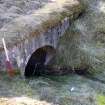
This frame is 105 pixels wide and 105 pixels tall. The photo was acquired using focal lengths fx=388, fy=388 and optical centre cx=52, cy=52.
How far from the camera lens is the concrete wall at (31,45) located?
1219cm

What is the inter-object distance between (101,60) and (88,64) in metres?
0.55

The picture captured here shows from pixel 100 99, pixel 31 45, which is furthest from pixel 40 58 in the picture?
pixel 100 99

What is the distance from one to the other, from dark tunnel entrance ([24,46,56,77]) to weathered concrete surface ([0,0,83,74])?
473 mm

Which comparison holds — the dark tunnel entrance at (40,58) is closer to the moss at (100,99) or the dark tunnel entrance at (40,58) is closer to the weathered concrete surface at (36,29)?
the weathered concrete surface at (36,29)

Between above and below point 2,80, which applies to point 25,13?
above

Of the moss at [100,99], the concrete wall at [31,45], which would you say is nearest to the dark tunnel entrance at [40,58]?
the concrete wall at [31,45]

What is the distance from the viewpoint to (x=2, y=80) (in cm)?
1149

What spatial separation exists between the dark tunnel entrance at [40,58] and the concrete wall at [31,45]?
1.45 ft

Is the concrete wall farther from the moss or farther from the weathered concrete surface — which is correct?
the moss

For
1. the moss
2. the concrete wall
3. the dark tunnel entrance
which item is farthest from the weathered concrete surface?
the moss

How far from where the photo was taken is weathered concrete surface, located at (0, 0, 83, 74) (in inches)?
490

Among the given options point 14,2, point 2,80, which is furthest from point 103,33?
point 2,80

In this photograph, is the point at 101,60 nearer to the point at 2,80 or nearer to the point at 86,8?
the point at 86,8

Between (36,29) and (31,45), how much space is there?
0.60 meters
